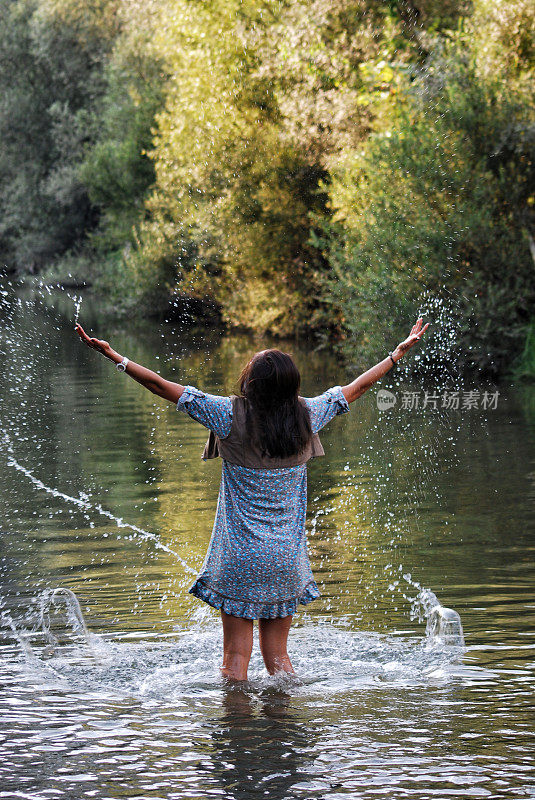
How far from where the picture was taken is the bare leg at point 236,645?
566 cm

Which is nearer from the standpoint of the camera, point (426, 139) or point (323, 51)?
point (426, 139)

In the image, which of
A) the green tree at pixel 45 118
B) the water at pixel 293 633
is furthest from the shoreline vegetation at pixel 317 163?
the water at pixel 293 633

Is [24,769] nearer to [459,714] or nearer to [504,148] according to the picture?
[459,714]

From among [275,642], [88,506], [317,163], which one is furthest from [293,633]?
[317,163]

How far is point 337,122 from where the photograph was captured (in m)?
26.0

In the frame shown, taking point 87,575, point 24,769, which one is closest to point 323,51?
point 87,575

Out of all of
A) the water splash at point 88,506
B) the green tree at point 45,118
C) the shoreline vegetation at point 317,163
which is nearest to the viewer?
the water splash at point 88,506

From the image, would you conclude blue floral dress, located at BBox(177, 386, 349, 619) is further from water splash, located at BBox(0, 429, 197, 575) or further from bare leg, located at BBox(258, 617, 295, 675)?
water splash, located at BBox(0, 429, 197, 575)

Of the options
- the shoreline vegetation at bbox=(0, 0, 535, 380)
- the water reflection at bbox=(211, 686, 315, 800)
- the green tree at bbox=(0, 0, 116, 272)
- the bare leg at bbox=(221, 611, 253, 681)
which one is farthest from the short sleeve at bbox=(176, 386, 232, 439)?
the green tree at bbox=(0, 0, 116, 272)

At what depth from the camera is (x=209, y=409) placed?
540 cm

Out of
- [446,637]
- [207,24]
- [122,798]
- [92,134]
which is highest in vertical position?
[92,134]

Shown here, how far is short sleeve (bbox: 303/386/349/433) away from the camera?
219 inches

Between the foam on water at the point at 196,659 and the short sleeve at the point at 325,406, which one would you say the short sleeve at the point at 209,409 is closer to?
the short sleeve at the point at 325,406

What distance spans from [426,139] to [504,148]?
1374mm
